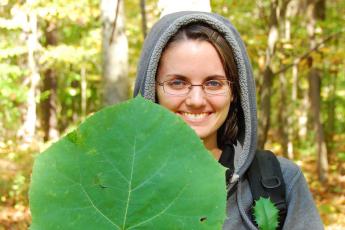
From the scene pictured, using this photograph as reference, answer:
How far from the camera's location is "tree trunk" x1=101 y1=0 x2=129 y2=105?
519 centimetres

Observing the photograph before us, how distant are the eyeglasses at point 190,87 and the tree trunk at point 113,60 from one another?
3793mm

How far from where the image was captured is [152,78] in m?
1.46

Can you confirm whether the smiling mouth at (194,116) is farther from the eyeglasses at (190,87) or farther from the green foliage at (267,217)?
the green foliage at (267,217)

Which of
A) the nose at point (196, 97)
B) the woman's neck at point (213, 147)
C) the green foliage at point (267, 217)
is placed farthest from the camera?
the woman's neck at point (213, 147)

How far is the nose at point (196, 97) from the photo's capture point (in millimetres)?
1313

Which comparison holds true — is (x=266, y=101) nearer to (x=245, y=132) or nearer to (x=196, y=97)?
(x=245, y=132)

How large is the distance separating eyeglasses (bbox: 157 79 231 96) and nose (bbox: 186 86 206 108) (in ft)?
0.05

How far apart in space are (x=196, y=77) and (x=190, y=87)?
37mm

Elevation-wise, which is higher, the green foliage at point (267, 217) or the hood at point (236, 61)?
the hood at point (236, 61)

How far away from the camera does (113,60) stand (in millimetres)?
5250

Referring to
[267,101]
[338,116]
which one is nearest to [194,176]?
[267,101]

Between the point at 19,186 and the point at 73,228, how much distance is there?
671cm

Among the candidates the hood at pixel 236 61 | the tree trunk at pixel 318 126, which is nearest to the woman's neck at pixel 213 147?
the hood at pixel 236 61

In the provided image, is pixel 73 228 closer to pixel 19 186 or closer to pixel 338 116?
pixel 19 186
